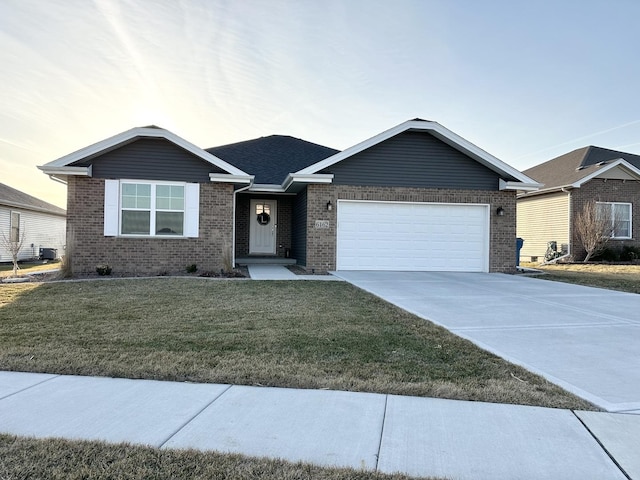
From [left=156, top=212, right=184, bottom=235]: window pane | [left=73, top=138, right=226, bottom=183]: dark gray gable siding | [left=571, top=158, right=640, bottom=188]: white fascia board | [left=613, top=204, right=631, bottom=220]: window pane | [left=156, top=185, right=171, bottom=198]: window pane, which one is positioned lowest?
[left=156, top=212, right=184, bottom=235]: window pane

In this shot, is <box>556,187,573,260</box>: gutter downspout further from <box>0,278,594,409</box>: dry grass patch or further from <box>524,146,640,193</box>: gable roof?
<box>0,278,594,409</box>: dry grass patch

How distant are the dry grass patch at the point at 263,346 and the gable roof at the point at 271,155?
9.65m

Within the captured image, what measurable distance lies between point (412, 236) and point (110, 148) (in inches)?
371

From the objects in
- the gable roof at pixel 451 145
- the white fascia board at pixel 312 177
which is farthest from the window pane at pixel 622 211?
the white fascia board at pixel 312 177

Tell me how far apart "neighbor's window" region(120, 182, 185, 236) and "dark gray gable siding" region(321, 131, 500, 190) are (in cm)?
455

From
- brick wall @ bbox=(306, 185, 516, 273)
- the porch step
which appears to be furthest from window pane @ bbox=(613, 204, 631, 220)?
the porch step

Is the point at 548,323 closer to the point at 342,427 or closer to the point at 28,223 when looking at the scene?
the point at 342,427

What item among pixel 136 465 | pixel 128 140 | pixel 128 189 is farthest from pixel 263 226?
pixel 136 465

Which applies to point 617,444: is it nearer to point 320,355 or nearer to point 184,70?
point 320,355

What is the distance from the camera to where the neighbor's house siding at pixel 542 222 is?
20.7m

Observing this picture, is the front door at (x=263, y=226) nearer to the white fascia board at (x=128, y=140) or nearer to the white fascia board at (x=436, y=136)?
the white fascia board at (x=436, y=136)

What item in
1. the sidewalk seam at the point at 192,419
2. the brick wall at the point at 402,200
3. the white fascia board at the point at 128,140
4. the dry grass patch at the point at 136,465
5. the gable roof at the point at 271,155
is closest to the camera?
the dry grass patch at the point at 136,465

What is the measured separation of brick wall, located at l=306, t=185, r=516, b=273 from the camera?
44.8 feet

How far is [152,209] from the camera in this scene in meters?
12.9
